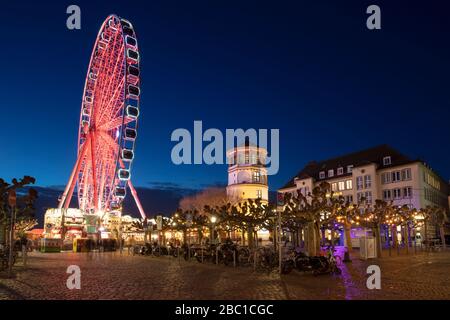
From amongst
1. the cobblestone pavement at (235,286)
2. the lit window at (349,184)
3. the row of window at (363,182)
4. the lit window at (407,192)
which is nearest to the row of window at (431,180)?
the lit window at (407,192)

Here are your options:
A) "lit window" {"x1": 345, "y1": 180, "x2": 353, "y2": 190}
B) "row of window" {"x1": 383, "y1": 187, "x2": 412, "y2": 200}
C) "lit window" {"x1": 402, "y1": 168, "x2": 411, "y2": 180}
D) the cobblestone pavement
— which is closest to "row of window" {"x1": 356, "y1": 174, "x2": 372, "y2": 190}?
"lit window" {"x1": 345, "y1": 180, "x2": 353, "y2": 190}

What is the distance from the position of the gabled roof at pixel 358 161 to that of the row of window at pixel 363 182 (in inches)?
85.5

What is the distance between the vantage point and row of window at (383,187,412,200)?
6612cm

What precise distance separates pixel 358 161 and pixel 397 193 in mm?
11108

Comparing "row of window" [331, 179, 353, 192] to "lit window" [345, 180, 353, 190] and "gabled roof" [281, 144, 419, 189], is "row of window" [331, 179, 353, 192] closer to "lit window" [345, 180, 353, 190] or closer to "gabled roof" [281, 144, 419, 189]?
"lit window" [345, 180, 353, 190]

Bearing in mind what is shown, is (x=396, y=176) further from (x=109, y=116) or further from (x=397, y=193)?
(x=109, y=116)

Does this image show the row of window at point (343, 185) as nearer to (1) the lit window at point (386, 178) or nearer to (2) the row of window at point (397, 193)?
(1) the lit window at point (386, 178)

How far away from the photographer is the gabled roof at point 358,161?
71062mm

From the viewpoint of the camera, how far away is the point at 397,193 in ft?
224

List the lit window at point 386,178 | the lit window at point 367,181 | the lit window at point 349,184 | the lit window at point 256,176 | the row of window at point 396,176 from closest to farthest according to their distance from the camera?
the row of window at point 396,176 < the lit window at point 386,178 < the lit window at point 367,181 < the lit window at point 349,184 < the lit window at point 256,176

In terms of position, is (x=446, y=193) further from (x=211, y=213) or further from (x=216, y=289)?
(x=216, y=289)

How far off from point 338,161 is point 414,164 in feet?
61.3

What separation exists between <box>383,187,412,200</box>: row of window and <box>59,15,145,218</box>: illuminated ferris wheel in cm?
3901

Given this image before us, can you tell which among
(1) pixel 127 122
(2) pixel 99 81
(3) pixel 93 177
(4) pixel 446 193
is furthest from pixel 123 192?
(4) pixel 446 193
